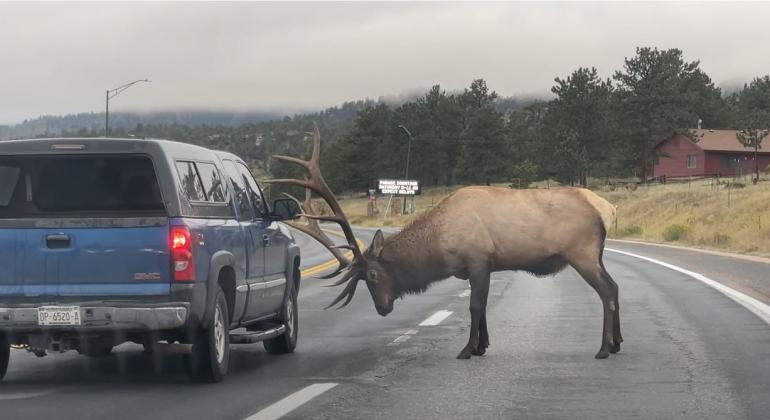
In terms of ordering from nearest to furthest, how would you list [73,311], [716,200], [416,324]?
[73,311], [416,324], [716,200]

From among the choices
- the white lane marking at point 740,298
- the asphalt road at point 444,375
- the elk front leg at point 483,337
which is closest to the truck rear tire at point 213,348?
the asphalt road at point 444,375

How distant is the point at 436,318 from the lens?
1493cm

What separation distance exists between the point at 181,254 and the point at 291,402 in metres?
1.43

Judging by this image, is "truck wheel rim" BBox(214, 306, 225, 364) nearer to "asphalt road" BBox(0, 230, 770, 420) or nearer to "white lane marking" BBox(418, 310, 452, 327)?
"asphalt road" BBox(0, 230, 770, 420)

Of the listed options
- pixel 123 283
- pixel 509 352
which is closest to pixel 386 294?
pixel 509 352

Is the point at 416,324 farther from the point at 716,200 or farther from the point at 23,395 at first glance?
the point at 716,200

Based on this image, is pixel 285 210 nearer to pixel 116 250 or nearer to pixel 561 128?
pixel 116 250

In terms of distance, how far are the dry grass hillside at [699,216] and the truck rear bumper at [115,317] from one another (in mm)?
22054

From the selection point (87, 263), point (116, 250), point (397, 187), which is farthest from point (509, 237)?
point (397, 187)

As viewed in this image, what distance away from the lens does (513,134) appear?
469 feet

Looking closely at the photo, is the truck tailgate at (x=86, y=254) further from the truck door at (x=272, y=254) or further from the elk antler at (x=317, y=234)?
the elk antler at (x=317, y=234)

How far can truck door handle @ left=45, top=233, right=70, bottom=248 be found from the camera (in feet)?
28.7

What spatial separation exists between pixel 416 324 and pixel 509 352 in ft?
9.89

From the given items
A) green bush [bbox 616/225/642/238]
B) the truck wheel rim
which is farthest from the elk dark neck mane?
green bush [bbox 616/225/642/238]
